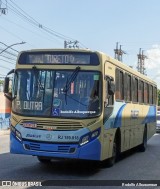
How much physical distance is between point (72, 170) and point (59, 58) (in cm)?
307

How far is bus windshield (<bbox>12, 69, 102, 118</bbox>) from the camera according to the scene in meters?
11.9

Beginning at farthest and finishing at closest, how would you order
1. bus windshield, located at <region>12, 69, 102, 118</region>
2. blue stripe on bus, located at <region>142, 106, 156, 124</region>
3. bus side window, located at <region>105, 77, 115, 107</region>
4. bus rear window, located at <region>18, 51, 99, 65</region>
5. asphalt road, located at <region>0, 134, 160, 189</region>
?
blue stripe on bus, located at <region>142, 106, 156, 124</region> → bus side window, located at <region>105, 77, 115, 107</region> → bus rear window, located at <region>18, 51, 99, 65</region> → bus windshield, located at <region>12, 69, 102, 118</region> → asphalt road, located at <region>0, 134, 160, 189</region>

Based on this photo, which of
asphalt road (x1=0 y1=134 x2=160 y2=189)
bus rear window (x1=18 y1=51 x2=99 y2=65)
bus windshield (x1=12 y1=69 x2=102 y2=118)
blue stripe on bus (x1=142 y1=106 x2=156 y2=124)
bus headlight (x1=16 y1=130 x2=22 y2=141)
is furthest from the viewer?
blue stripe on bus (x1=142 y1=106 x2=156 y2=124)

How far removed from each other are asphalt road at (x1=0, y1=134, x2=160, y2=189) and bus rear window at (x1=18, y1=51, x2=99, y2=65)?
2814 mm

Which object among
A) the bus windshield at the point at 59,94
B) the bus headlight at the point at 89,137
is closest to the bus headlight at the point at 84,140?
the bus headlight at the point at 89,137

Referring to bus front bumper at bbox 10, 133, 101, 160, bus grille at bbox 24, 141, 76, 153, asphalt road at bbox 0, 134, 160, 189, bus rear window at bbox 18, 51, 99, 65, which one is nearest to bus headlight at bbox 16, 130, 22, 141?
bus front bumper at bbox 10, 133, 101, 160

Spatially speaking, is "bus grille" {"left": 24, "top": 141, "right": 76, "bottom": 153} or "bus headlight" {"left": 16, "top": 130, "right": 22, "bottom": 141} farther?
"bus headlight" {"left": 16, "top": 130, "right": 22, "bottom": 141}

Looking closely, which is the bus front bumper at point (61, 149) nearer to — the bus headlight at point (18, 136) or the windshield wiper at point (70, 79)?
the bus headlight at point (18, 136)

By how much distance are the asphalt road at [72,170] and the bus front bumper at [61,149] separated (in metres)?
0.52

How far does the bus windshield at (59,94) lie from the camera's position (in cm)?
1188

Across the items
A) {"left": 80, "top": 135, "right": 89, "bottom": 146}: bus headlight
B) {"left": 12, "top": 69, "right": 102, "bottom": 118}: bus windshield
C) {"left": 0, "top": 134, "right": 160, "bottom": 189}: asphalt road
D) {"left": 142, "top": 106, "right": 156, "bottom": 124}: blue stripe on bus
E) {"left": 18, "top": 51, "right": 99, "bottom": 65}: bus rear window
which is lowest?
{"left": 0, "top": 134, "right": 160, "bottom": 189}: asphalt road

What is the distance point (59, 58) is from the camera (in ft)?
40.7

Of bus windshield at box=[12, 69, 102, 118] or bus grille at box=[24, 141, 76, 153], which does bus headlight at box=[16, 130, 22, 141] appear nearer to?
bus grille at box=[24, 141, 76, 153]

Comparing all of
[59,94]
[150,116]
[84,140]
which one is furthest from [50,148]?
[150,116]
